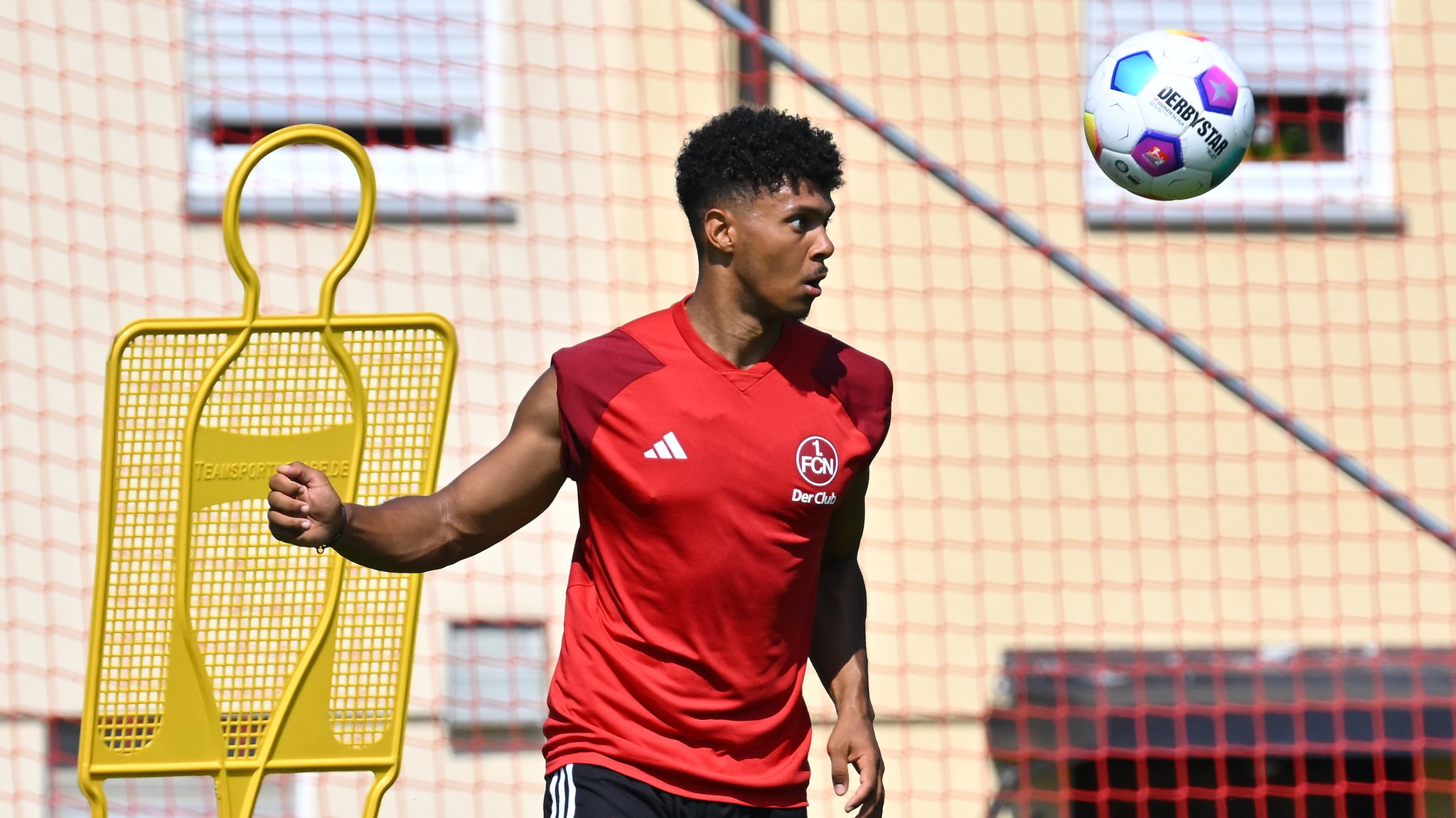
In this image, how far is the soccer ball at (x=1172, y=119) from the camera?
351 cm

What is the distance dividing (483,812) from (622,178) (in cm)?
231

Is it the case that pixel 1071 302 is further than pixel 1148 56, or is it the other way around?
pixel 1071 302

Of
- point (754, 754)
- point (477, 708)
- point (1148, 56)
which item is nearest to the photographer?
point (754, 754)

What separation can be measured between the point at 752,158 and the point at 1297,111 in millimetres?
4278

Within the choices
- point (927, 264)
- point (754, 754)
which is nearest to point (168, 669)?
point (754, 754)

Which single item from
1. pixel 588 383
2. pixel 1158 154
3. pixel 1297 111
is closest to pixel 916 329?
pixel 1297 111

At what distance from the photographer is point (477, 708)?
5.81 metres

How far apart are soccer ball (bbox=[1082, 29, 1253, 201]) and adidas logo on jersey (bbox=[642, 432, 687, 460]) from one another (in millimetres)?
1363

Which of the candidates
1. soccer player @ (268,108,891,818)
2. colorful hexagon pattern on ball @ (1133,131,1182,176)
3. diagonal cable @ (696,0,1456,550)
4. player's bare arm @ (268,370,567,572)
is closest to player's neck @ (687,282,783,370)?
soccer player @ (268,108,891,818)

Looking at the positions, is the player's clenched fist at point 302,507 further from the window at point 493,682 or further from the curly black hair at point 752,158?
the window at point 493,682

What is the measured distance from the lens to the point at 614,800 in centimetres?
267

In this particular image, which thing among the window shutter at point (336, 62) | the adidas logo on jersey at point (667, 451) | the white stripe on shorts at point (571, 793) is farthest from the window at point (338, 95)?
the white stripe on shorts at point (571, 793)

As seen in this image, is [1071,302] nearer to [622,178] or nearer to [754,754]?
[622,178]

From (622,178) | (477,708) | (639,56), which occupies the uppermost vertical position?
(639,56)
